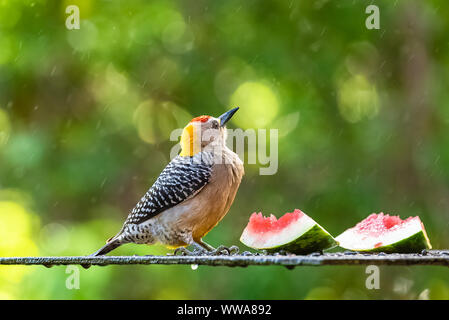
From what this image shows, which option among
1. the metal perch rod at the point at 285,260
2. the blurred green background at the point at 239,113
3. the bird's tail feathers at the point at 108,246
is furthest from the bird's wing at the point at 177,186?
the blurred green background at the point at 239,113

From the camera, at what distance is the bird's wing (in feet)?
13.1

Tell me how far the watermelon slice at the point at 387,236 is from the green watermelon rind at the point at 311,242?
0.21 meters

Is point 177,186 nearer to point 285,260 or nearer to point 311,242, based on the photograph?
point 311,242

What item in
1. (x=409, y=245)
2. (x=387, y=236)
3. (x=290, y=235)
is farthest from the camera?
(x=387, y=236)

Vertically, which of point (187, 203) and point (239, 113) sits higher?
point (239, 113)

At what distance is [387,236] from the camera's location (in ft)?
11.4

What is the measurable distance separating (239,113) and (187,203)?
16.0 feet

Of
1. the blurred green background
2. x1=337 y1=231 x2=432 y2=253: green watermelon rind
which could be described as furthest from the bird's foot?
the blurred green background

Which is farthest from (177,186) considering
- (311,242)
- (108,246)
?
(311,242)

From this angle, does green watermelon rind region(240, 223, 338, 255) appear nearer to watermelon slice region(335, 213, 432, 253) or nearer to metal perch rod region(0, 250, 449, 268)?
watermelon slice region(335, 213, 432, 253)

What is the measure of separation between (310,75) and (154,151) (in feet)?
8.15

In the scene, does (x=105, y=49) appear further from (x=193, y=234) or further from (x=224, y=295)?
(x=193, y=234)

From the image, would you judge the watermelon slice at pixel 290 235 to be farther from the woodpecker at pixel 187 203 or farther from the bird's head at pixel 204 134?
the bird's head at pixel 204 134

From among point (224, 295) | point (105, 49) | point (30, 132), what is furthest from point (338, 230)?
point (30, 132)
